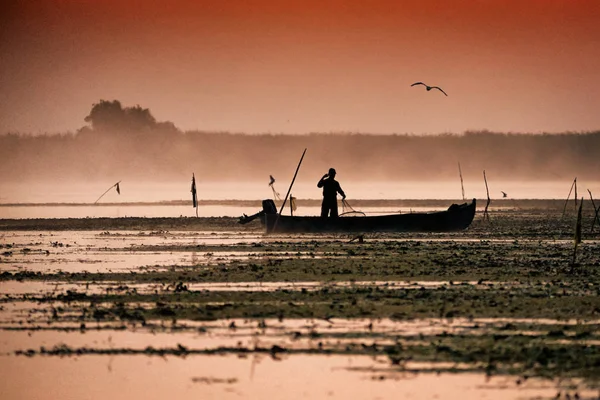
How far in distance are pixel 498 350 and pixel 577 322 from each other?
10.8 ft

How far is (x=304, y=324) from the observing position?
20250mm

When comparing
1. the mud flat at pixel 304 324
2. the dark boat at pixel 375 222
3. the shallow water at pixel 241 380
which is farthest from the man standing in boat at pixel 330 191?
the shallow water at pixel 241 380

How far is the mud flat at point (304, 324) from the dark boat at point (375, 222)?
9.76 meters

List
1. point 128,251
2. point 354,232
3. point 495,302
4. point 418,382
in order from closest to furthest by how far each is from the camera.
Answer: point 418,382 < point 495,302 < point 128,251 < point 354,232

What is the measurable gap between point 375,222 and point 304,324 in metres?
28.0

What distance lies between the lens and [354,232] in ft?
Answer: 158

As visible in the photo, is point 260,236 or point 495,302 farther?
point 260,236

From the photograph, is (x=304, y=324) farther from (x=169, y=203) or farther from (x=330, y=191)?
(x=169, y=203)

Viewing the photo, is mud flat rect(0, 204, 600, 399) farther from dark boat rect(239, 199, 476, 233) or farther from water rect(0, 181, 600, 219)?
water rect(0, 181, 600, 219)

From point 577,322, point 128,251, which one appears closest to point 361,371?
point 577,322

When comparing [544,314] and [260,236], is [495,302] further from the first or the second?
[260,236]

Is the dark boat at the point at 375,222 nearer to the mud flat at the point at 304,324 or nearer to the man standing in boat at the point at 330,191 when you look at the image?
the man standing in boat at the point at 330,191

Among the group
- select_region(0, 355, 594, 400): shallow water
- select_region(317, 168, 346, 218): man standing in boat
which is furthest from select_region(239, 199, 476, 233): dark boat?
select_region(0, 355, 594, 400): shallow water

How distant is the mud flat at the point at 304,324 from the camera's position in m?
15.8
